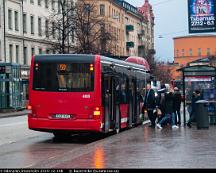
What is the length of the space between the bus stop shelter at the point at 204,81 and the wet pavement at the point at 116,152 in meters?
5.16

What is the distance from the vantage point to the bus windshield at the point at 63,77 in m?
20.2

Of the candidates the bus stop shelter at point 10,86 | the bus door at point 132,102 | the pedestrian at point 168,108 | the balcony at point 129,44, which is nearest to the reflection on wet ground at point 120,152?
the pedestrian at point 168,108

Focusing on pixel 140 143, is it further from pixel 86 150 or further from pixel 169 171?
pixel 169 171

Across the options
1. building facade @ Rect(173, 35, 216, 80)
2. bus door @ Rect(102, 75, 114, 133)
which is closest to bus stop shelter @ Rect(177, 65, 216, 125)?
bus door @ Rect(102, 75, 114, 133)

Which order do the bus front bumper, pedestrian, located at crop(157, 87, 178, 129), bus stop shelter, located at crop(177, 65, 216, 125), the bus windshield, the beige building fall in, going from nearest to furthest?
the bus front bumper < the bus windshield < pedestrian, located at crop(157, 87, 178, 129) < bus stop shelter, located at crop(177, 65, 216, 125) < the beige building

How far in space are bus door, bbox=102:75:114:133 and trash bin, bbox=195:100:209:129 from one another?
153 inches

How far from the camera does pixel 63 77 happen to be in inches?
805

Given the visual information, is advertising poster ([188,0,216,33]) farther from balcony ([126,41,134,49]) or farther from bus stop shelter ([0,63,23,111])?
balcony ([126,41,134,49])

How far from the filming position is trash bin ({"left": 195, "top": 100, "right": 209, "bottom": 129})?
24.0m

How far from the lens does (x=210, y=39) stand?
5389 inches

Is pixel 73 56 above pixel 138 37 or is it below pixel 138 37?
below

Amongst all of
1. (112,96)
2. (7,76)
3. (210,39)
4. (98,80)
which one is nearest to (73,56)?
(98,80)

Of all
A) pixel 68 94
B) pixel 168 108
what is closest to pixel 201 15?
pixel 168 108

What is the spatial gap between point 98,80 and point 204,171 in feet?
32.6
